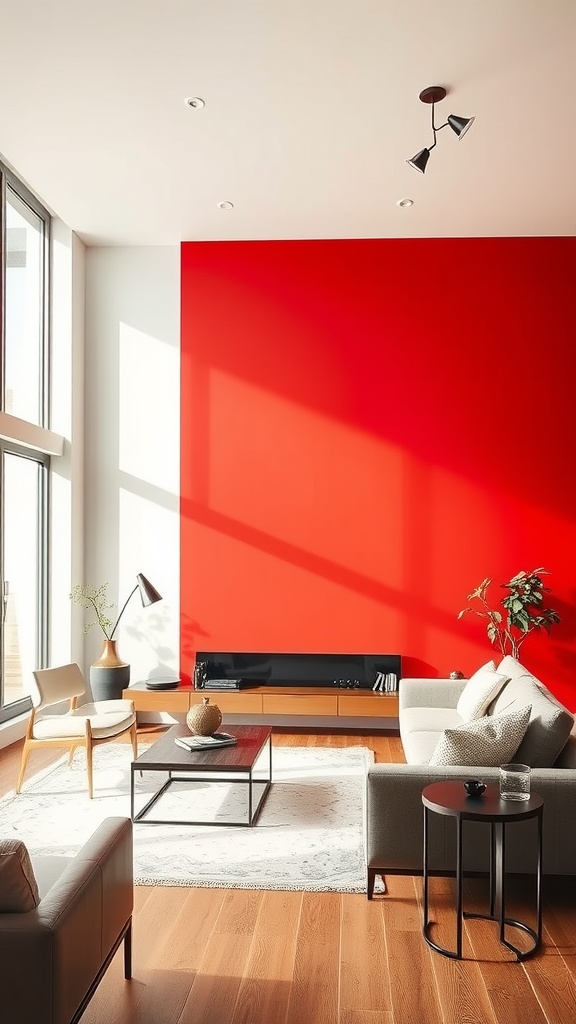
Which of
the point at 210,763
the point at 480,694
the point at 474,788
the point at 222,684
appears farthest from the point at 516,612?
the point at 474,788

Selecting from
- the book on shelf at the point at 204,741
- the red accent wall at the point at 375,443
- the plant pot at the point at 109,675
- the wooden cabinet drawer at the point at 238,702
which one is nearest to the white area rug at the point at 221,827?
the book on shelf at the point at 204,741

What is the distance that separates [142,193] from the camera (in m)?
6.54

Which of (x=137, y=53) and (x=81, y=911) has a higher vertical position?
(x=137, y=53)

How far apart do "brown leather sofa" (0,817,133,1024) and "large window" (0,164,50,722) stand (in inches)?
160

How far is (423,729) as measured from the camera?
16.8 ft

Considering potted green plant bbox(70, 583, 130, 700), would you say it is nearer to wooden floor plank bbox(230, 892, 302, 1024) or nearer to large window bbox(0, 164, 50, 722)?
large window bbox(0, 164, 50, 722)

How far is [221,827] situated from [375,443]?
12.4ft

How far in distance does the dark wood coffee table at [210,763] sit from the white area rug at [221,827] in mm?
68

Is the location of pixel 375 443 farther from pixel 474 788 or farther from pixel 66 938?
pixel 66 938

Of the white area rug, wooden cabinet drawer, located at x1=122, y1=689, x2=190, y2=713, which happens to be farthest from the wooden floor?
wooden cabinet drawer, located at x1=122, y1=689, x2=190, y2=713

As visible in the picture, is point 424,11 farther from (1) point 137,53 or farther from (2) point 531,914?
(2) point 531,914

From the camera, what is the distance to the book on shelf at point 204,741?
15.7 ft

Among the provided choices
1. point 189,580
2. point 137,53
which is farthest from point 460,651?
point 137,53

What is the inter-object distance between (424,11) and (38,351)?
4.34 m
